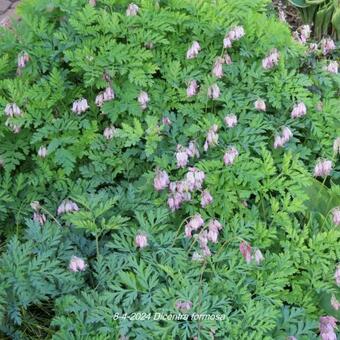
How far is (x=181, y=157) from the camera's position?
2311 millimetres

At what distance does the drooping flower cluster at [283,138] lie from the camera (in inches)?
97.0

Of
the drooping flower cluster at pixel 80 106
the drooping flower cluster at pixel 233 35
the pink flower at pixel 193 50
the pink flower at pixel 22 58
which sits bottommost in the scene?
the drooping flower cluster at pixel 80 106

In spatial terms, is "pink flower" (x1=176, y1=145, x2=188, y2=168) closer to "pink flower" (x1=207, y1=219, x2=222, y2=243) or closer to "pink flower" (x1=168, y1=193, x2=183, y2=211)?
"pink flower" (x1=168, y1=193, x2=183, y2=211)

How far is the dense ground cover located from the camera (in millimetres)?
2088

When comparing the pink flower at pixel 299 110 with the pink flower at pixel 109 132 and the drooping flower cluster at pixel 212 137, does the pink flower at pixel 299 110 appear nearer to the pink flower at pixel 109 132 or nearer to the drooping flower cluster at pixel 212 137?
the drooping flower cluster at pixel 212 137

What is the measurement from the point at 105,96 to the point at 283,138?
83 cm

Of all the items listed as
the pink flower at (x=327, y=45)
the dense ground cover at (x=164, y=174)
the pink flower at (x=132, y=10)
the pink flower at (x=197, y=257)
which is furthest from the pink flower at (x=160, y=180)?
the pink flower at (x=327, y=45)

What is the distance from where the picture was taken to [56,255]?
2.28 metres

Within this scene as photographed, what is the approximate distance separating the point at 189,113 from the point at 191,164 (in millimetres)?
245

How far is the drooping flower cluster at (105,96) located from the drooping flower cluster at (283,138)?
2.52 feet

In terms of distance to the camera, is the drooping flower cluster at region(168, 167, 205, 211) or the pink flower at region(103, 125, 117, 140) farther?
the pink flower at region(103, 125, 117, 140)

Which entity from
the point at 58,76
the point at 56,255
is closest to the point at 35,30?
the point at 58,76

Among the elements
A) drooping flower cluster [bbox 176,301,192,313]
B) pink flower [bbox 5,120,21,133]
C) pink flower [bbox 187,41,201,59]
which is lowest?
drooping flower cluster [bbox 176,301,192,313]

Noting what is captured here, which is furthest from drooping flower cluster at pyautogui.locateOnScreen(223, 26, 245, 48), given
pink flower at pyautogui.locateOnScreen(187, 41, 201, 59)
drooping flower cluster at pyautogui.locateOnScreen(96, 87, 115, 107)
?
drooping flower cluster at pyautogui.locateOnScreen(96, 87, 115, 107)
